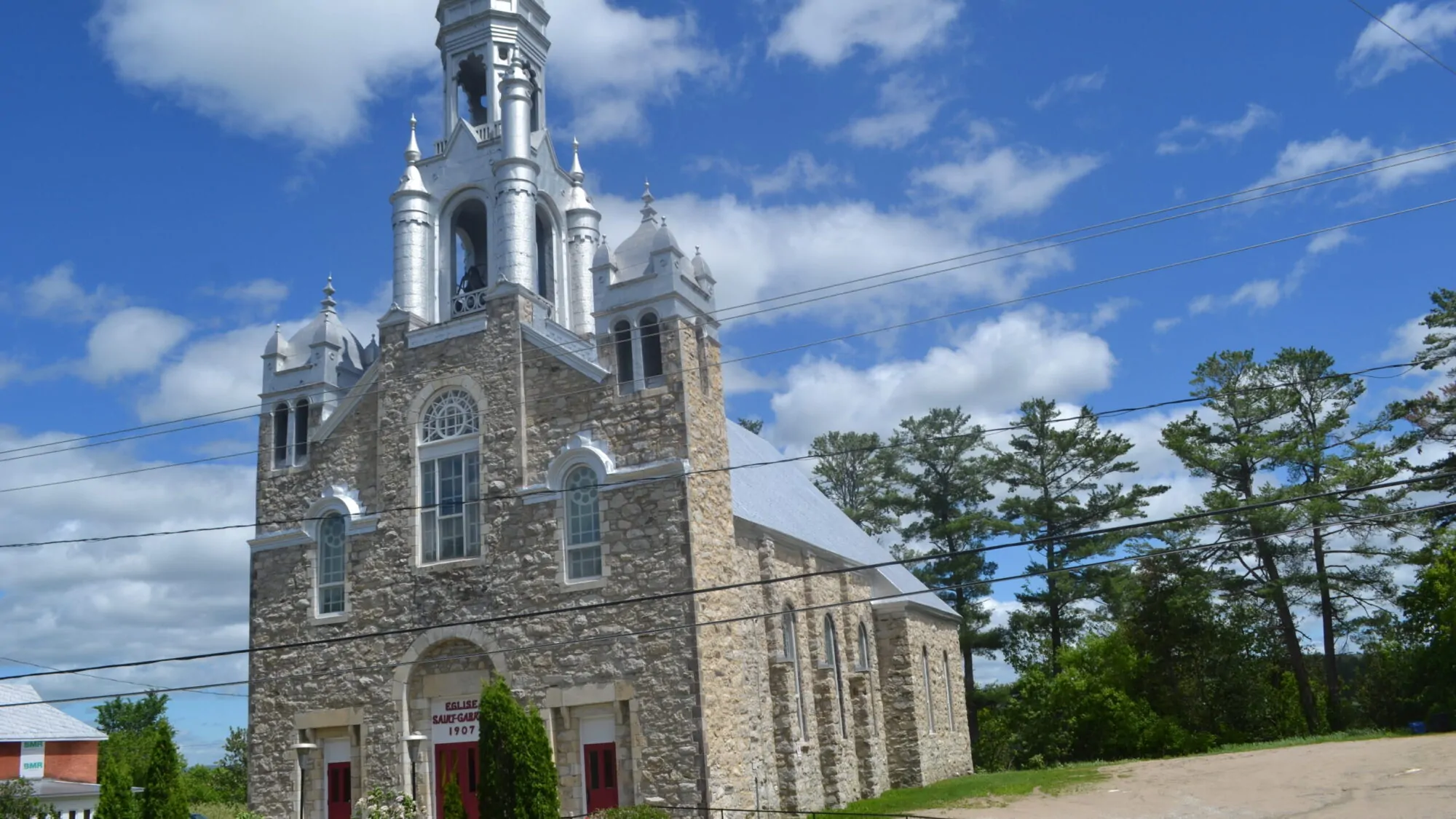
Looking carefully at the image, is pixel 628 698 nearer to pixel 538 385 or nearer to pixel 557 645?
Answer: pixel 557 645

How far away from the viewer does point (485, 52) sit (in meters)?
29.3

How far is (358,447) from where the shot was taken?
2678cm

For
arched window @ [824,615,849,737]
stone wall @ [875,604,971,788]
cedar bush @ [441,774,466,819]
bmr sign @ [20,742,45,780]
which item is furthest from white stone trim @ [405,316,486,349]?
bmr sign @ [20,742,45,780]

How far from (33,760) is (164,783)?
1836 centimetres

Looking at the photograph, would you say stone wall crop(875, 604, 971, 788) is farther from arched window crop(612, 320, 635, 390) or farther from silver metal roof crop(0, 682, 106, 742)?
silver metal roof crop(0, 682, 106, 742)

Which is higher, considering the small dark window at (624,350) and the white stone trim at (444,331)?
the white stone trim at (444,331)

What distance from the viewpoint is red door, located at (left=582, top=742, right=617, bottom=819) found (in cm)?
2248

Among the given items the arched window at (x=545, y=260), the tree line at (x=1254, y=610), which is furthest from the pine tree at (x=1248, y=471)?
the arched window at (x=545, y=260)

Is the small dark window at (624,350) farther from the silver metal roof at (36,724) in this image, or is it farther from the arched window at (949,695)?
the silver metal roof at (36,724)

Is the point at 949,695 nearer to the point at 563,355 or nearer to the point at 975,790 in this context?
the point at 975,790

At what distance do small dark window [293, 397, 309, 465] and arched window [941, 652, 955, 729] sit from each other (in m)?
22.1

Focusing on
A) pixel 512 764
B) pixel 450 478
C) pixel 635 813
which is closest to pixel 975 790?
pixel 635 813

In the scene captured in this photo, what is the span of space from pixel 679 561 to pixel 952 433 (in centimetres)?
3824

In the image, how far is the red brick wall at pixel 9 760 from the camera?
36.1 m
